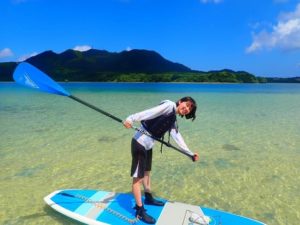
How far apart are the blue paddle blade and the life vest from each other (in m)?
1.81

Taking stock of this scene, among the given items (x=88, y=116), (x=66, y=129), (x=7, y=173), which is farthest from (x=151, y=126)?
(x=88, y=116)

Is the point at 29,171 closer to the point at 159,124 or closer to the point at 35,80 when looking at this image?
the point at 35,80

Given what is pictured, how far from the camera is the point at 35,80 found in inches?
247

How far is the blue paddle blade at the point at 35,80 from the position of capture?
20.2ft

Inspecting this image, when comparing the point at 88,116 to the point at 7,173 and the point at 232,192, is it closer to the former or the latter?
the point at 7,173

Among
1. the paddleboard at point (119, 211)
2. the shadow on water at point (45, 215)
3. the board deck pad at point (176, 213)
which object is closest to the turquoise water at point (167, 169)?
the shadow on water at point (45, 215)

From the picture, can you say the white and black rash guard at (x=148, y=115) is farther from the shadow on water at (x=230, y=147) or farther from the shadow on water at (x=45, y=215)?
the shadow on water at (x=230, y=147)

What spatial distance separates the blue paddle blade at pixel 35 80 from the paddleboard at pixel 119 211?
88.3 inches

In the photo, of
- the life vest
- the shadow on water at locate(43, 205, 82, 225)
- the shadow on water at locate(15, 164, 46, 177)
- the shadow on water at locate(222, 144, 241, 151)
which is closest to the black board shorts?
the life vest

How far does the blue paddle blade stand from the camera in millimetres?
6148

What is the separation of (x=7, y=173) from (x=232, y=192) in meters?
6.22

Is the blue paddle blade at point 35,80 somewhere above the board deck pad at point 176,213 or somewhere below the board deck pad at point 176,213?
above

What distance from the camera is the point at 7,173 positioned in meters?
8.88

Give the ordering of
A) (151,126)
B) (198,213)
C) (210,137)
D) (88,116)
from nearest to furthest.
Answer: (151,126)
(198,213)
(210,137)
(88,116)
